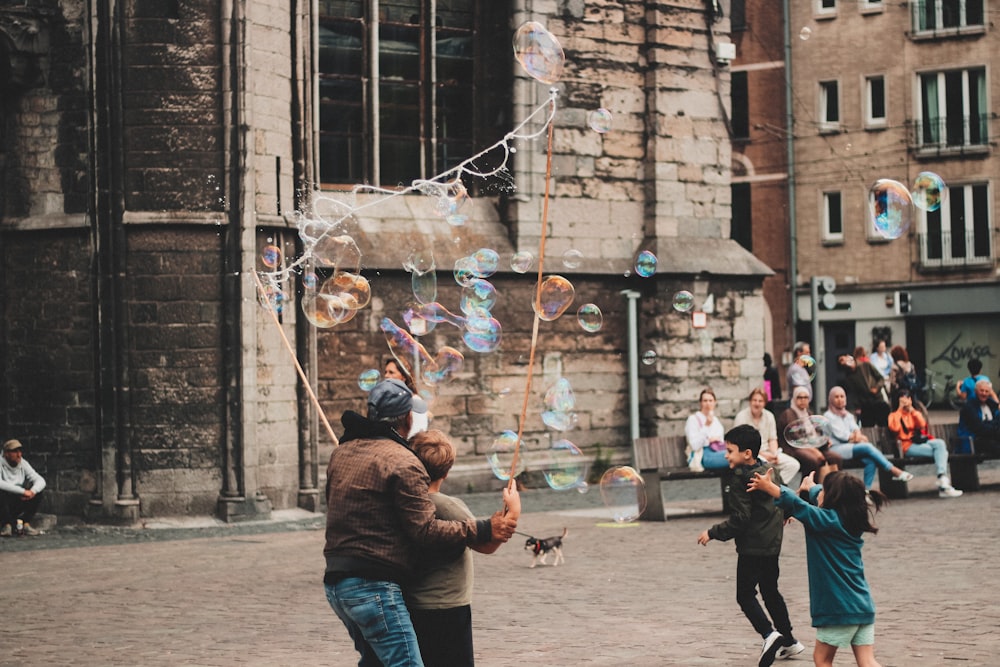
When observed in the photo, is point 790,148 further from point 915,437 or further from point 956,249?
point 915,437

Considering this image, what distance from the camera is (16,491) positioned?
53.1 feet

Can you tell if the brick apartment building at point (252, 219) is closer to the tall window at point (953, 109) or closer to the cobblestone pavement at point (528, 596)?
the cobblestone pavement at point (528, 596)

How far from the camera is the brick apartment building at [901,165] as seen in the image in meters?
40.5

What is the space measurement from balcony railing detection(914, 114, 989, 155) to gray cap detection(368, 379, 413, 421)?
3711cm

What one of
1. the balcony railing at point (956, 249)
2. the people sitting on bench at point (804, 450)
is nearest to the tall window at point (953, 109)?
the balcony railing at point (956, 249)

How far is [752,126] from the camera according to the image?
43.5 m

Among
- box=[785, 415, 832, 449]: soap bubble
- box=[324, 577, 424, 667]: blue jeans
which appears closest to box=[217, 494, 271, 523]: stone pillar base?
box=[785, 415, 832, 449]: soap bubble

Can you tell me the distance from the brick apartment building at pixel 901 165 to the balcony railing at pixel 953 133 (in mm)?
36

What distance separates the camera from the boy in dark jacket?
8422 millimetres

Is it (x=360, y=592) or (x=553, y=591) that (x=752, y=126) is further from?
(x=360, y=592)

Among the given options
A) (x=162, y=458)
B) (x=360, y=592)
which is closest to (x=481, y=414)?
(x=162, y=458)

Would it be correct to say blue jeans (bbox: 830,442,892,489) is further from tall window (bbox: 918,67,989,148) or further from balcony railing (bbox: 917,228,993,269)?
tall window (bbox: 918,67,989,148)

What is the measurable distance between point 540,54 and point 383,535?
18.6 ft

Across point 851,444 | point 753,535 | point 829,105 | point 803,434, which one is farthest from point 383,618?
point 829,105
